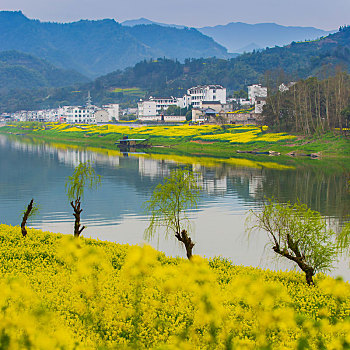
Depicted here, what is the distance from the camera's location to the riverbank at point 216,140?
4606 cm

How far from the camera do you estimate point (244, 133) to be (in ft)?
199

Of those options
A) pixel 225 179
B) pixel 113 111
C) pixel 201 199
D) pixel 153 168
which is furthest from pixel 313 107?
pixel 113 111

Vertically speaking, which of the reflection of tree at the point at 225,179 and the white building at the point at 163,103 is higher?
the white building at the point at 163,103

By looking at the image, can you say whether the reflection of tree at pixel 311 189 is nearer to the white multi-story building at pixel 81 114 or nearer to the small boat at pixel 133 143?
the small boat at pixel 133 143

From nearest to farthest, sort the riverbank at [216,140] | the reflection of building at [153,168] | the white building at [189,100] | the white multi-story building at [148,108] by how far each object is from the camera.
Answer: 1. the reflection of building at [153,168]
2. the riverbank at [216,140]
3. the white building at [189,100]
4. the white multi-story building at [148,108]

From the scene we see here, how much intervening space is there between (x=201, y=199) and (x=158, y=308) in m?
15.5

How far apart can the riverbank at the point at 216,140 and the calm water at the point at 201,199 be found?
16.6ft

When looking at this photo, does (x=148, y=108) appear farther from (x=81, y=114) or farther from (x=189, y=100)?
(x=81, y=114)

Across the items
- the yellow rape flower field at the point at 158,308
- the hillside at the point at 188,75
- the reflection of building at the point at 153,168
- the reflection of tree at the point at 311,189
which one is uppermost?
the hillside at the point at 188,75

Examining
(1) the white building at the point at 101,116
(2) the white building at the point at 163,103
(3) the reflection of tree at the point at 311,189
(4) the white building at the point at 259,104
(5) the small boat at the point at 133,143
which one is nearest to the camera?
(3) the reflection of tree at the point at 311,189

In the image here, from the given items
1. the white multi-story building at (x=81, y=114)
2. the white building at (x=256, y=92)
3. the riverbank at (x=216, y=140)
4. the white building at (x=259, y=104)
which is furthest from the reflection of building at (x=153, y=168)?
the white multi-story building at (x=81, y=114)

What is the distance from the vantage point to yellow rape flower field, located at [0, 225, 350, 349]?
6.35m

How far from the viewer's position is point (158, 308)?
345 inches

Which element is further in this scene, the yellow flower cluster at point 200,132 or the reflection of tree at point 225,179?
the yellow flower cluster at point 200,132
